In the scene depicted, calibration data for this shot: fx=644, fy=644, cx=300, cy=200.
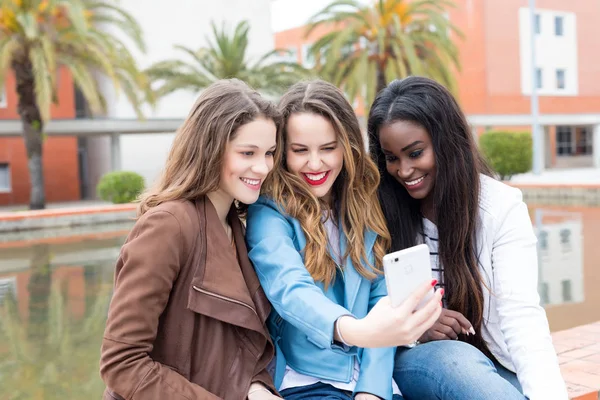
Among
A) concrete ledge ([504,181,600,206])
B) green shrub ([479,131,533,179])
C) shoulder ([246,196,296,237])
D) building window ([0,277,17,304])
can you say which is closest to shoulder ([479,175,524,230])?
shoulder ([246,196,296,237])

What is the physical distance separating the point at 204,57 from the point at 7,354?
15.2 meters

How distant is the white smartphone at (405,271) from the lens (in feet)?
4.63

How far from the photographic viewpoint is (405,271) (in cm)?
143

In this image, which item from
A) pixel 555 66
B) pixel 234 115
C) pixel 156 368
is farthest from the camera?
pixel 555 66

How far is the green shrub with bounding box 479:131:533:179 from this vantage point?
21.0m

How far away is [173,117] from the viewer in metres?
22.5

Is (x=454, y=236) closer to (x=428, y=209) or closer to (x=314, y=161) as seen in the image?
(x=428, y=209)

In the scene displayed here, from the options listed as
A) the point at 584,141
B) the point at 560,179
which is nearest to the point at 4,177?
the point at 560,179

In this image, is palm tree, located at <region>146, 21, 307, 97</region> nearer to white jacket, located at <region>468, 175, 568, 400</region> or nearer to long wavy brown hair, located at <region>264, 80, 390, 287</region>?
long wavy brown hair, located at <region>264, 80, 390, 287</region>

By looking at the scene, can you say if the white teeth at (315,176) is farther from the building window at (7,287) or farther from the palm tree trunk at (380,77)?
the palm tree trunk at (380,77)

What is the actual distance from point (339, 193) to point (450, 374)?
666 mm

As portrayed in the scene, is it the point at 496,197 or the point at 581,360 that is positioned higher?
the point at 496,197

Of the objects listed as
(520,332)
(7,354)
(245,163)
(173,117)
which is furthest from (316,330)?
(173,117)

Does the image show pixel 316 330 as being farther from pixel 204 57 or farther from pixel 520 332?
pixel 204 57
